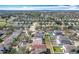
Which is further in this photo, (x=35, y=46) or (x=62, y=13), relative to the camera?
(x=62, y=13)

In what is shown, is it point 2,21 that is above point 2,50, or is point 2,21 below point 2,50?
above

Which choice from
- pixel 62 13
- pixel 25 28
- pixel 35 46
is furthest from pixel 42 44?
pixel 62 13

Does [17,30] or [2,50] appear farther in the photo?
[17,30]

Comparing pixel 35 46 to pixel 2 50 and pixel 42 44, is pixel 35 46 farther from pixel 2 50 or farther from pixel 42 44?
pixel 2 50

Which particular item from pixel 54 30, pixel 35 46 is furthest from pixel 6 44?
pixel 54 30
